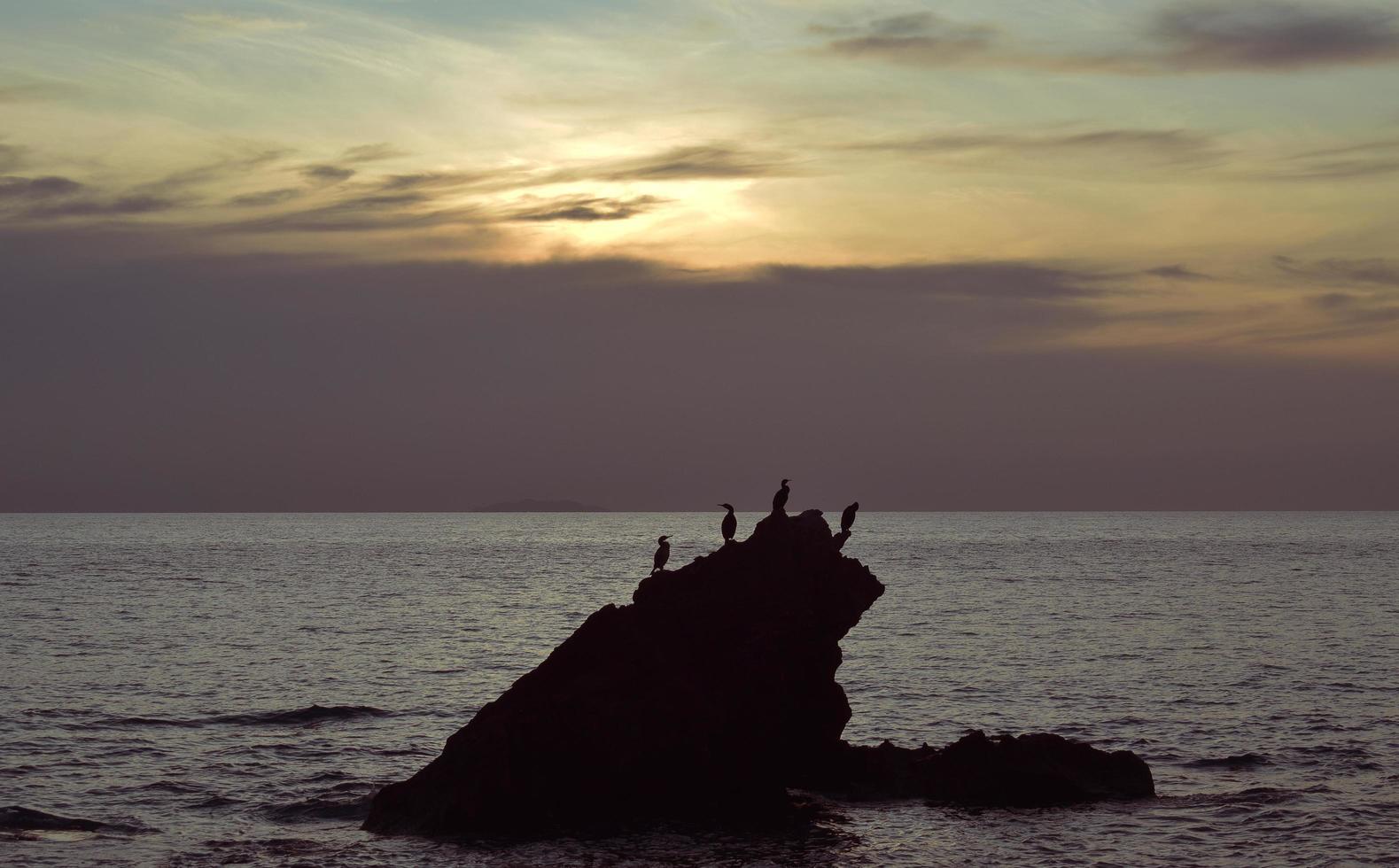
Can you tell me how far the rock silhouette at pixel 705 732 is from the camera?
3297 cm

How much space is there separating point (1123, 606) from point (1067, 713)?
57529mm

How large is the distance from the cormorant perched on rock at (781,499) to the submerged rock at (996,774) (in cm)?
697

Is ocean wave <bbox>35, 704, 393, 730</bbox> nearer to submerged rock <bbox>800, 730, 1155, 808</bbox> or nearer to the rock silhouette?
the rock silhouette

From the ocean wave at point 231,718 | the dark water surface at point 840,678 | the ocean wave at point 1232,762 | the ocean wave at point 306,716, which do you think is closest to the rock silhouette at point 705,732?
the dark water surface at point 840,678

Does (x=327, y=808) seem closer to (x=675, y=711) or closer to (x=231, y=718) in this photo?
(x=675, y=711)

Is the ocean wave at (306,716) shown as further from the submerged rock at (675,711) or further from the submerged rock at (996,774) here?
the submerged rock at (996,774)

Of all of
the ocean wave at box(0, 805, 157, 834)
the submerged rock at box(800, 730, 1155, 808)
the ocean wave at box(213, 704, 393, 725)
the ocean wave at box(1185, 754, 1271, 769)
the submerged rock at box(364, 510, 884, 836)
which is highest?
the submerged rock at box(364, 510, 884, 836)

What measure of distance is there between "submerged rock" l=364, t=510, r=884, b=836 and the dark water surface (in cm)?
178

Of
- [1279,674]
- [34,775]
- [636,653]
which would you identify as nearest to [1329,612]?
[1279,674]

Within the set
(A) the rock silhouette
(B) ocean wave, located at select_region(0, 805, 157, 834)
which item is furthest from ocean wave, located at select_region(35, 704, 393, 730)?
(A) the rock silhouette

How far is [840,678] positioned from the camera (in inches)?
2518

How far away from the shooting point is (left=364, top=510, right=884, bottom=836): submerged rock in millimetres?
32875

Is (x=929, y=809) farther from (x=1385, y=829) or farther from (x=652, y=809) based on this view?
(x=1385, y=829)

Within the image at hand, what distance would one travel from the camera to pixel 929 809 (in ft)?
116
